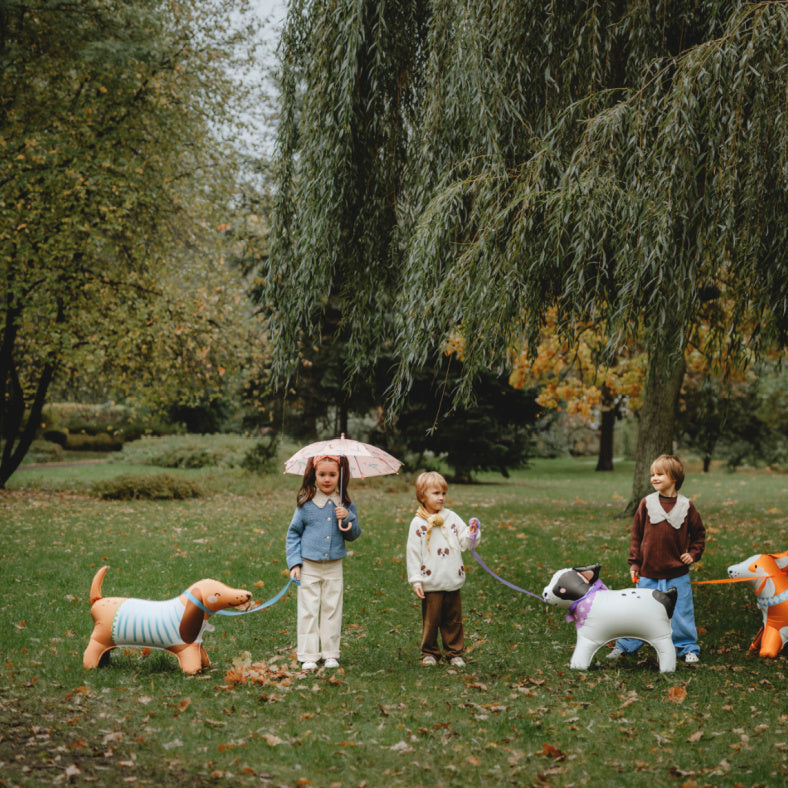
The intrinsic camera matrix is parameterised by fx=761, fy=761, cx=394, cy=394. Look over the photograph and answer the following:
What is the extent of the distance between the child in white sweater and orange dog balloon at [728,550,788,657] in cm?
207

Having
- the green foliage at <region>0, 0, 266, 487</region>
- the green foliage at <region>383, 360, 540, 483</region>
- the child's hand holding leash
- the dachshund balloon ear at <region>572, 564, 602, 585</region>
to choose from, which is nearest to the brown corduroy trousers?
the child's hand holding leash

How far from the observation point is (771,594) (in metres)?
5.41

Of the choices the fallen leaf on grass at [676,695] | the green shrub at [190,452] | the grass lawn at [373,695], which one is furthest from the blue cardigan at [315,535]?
the green shrub at [190,452]

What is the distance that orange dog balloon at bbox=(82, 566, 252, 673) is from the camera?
4.98 m

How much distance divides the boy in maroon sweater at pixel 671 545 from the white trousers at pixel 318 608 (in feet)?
6.75

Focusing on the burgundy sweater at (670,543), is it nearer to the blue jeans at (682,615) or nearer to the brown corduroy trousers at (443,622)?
the blue jeans at (682,615)

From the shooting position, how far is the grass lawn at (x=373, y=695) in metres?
3.64

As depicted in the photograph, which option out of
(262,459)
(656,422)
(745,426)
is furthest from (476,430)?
(745,426)

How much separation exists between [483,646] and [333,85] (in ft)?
14.8

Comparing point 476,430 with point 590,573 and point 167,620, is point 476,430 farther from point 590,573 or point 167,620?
point 167,620

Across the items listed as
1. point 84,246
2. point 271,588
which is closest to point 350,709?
point 271,588

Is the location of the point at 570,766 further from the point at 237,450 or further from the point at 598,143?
the point at 237,450

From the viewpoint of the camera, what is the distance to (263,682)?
16.0 ft

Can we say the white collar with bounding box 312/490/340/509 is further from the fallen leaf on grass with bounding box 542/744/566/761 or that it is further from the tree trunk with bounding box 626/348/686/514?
the tree trunk with bounding box 626/348/686/514
